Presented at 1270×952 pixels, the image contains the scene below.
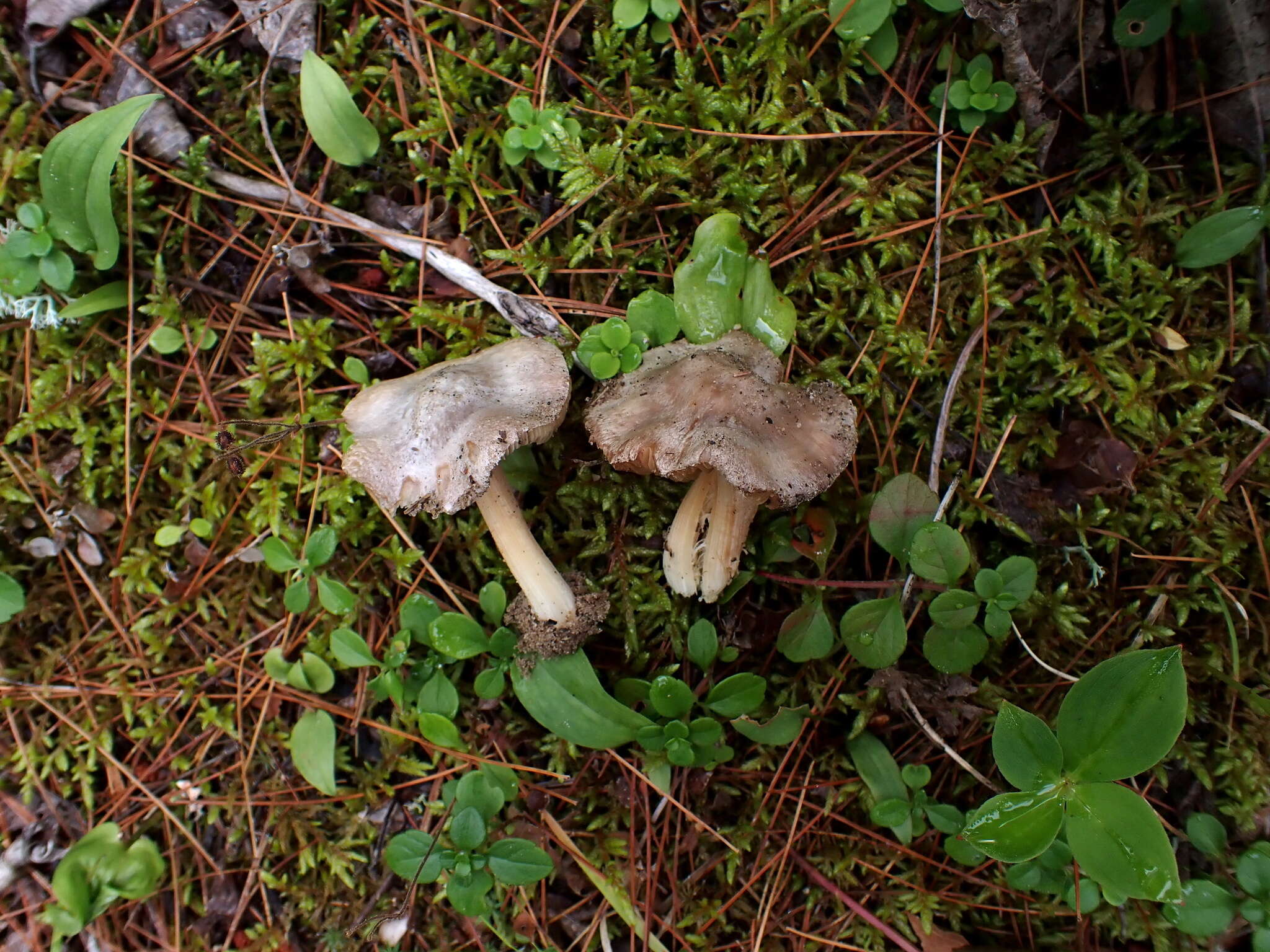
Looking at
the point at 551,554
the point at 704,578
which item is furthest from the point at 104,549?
the point at 704,578

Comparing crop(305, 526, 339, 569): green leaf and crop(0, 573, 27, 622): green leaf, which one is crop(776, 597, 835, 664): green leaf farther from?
crop(0, 573, 27, 622): green leaf

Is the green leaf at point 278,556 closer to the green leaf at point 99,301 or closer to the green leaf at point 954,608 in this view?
the green leaf at point 99,301

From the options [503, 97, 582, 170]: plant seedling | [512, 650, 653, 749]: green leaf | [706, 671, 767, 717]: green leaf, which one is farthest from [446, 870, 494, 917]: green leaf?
[503, 97, 582, 170]: plant seedling

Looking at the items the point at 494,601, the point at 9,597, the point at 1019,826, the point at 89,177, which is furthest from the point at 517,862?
the point at 89,177

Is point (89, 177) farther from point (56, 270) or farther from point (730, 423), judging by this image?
point (730, 423)

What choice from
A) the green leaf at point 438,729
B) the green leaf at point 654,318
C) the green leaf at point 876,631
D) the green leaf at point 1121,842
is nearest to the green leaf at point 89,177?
the green leaf at point 654,318

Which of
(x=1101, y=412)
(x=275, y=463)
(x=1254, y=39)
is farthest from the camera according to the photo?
(x=275, y=463)

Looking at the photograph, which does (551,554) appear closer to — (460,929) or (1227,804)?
(460,929)
